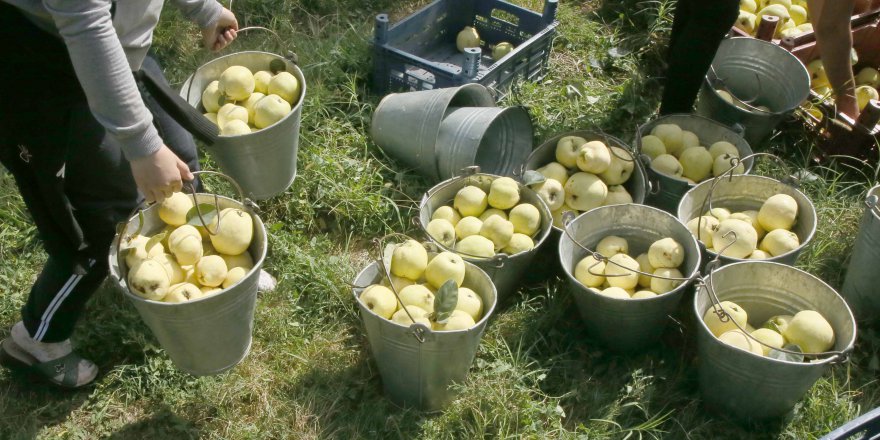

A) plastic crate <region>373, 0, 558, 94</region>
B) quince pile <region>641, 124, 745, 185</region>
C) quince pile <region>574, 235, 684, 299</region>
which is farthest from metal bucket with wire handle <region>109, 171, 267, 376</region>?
quince pile <region>641, 124, 745, 185</region>

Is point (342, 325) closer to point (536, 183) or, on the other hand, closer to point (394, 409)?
point (394, 409)

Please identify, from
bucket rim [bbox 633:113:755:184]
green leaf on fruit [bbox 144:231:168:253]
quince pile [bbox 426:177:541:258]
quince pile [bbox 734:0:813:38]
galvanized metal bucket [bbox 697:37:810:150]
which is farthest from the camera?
quince pile [bbox 734:0:813:38]

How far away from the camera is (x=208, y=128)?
262 cm

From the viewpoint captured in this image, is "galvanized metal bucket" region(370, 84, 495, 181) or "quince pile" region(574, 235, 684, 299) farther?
"galvanized metal bucket" region(370, 84, 495, 181)

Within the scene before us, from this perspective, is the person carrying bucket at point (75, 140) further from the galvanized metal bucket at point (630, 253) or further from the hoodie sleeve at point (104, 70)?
the galvanized metal bucket at point (630, 253)

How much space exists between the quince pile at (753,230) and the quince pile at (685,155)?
250 millimetres

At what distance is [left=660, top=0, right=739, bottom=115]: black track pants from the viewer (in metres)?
3.39

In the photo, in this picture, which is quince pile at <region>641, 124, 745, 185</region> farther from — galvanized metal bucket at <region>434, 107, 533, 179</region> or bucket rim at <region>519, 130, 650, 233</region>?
galvanized metal bucket at <region>434, 107, 533, 179</region>

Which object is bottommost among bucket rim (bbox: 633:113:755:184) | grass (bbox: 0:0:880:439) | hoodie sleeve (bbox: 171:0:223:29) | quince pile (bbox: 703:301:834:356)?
grass (bbox: 0:0:880:439)

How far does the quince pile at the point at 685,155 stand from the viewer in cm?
341

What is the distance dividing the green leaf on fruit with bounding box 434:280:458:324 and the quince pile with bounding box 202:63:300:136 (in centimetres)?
101

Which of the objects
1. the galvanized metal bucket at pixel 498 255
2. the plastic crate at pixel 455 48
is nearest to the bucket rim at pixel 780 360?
the galvanized metal bucket at pixel 498 255

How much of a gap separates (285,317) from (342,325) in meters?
0.23

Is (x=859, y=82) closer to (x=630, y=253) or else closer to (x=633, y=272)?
(x=630, y=253)
